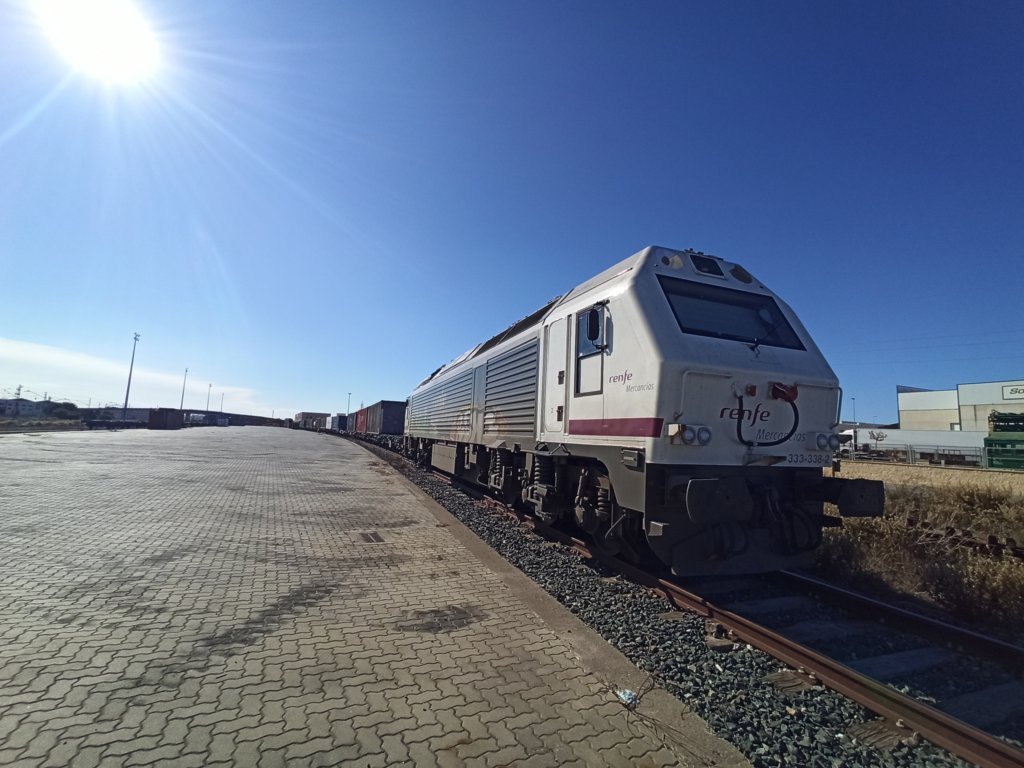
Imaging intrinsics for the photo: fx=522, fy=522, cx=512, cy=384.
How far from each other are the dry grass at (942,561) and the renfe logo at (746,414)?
2.56m

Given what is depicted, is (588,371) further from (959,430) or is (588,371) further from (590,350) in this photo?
(959,430)

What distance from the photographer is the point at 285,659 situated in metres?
3.58

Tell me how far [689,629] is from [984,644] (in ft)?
7.29

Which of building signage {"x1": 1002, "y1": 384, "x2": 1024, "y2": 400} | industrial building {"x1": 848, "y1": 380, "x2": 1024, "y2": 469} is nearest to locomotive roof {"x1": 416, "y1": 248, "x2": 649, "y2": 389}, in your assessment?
industrial building {"x1": 848, "y1": 380, "x2": 1024, "y2": 469}

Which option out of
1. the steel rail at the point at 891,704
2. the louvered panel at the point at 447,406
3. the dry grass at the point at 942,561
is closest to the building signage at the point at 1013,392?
the dry grass at the point at 942,561

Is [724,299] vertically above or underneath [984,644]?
above

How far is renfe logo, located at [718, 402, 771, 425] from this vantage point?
Result: 16.7ft

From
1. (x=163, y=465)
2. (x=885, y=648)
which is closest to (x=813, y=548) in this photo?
(x=885, y=648)

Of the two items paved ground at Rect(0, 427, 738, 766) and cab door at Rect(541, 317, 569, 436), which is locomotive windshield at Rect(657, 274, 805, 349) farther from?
paved ground at Rect(0, 427, 738, 766)

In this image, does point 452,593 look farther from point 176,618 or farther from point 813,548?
point 813,548

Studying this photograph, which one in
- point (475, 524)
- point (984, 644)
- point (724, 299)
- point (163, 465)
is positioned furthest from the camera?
point (163, 465)

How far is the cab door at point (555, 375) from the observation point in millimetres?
6797

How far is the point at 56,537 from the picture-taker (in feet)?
22.0

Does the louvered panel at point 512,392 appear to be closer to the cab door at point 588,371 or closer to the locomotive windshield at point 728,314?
the cab door at point 588,371
